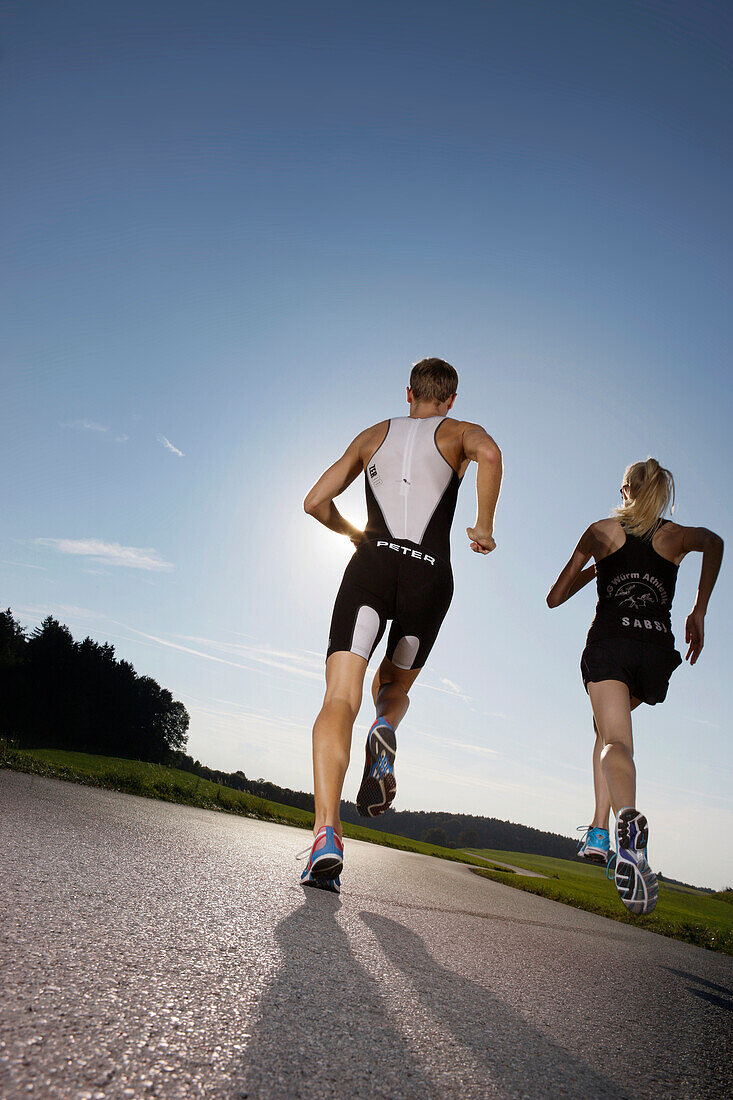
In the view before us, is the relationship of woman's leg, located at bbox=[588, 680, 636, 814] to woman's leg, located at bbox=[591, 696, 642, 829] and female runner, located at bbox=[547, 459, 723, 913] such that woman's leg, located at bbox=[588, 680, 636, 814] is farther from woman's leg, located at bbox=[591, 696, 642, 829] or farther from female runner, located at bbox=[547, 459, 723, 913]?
woman's leg, located at bbox=[591, 696, 642, 829]

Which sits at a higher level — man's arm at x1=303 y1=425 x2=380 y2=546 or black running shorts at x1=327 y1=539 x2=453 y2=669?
man's arm at x1=303 y1=425 x2=380 y2=546

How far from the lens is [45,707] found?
5975 centimetres

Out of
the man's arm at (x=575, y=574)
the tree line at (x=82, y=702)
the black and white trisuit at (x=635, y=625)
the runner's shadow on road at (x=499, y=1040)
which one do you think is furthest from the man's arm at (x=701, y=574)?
the tree line at (x=82, y=702)

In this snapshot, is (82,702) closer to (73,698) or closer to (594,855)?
(73,698)

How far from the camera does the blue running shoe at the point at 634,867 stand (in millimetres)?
3275

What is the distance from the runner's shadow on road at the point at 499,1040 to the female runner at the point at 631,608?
2363 millimetres

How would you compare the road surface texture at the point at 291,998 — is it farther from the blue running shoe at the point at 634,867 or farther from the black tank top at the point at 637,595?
the black tank top at the point at 637,595

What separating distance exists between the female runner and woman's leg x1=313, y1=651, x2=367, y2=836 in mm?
1620

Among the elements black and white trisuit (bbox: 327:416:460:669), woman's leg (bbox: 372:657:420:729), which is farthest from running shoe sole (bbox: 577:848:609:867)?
black and white trisuit (bbox: 327:416:460:669)

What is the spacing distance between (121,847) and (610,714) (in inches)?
114

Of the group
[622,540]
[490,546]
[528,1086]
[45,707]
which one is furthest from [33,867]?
[45,707]

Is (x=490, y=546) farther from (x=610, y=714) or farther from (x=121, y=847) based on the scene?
(x=121, y=847)

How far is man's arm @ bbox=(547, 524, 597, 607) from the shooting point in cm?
465

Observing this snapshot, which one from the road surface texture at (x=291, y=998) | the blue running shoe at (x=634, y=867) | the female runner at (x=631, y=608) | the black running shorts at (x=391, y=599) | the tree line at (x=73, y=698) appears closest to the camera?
the road surface texture at (x=291, y=998)
